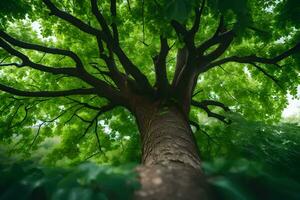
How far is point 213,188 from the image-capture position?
216cm

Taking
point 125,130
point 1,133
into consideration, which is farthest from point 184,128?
point 1,133

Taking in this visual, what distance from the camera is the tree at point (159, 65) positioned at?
384cm

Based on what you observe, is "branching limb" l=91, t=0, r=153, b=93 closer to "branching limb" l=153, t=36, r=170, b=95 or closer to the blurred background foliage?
"branching limb" l=153, t=36, r=170, b=95

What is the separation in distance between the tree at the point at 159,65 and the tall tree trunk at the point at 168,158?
0.04 ft

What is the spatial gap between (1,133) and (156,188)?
7026mm

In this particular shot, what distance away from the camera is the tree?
384 cm

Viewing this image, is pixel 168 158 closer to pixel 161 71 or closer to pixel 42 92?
pixel 161 71

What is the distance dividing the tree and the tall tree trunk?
1cm

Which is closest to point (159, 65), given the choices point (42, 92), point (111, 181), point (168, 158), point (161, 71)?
point (161, 71)

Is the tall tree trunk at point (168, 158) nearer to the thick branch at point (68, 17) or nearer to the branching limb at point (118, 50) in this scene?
the branching limb at point (118, 50)

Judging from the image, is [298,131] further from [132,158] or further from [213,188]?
[213,188]

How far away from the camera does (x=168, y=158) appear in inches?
153

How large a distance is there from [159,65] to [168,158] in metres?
2.96

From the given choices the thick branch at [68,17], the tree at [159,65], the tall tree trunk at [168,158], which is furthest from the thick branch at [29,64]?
the tall tree trunk at [168,158]
